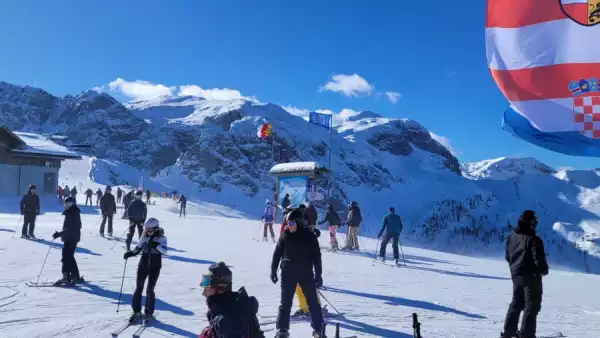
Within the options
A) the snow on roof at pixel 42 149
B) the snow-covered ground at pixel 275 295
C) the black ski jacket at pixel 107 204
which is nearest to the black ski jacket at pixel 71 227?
the snow-covered ground at pixel 275 295

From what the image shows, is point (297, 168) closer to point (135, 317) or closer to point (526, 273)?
point (135, 317)

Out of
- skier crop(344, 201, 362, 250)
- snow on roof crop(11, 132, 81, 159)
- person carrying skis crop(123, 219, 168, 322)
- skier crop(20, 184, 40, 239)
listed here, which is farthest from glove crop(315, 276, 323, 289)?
snow on roof crop(11, 132, 81, 159)

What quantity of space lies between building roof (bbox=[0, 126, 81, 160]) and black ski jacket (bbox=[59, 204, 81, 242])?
31454 millimetres

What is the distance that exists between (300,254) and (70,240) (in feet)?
17.0

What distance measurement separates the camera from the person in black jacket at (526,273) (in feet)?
17.9

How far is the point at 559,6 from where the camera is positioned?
4.27 metres

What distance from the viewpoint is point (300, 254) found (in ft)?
18.4

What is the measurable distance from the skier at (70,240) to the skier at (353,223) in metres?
9.52

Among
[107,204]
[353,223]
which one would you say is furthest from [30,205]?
[353,223]

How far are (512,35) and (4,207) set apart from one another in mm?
33188

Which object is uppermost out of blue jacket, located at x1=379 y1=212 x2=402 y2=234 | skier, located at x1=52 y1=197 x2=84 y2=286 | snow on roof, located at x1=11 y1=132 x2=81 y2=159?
snow on roof, located at x1=11 y1=132 x2=81 y2=159

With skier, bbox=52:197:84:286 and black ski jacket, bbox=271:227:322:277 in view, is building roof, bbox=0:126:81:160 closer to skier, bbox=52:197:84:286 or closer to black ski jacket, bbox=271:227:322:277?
skier, bbox=52:197:84:286

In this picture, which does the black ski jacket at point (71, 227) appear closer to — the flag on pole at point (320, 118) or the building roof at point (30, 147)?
the flag on pole at point (320, 118)

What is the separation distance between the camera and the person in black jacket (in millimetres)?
5461
